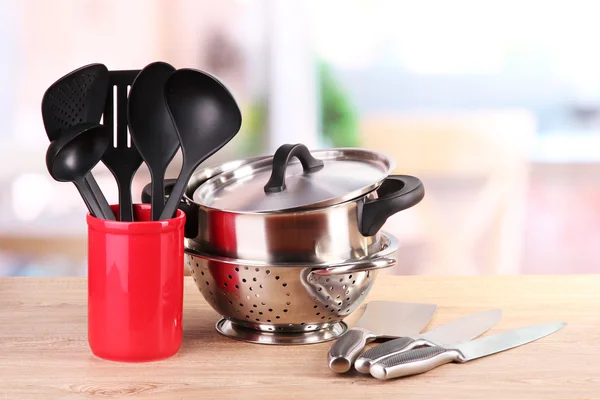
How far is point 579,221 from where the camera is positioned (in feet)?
10.8

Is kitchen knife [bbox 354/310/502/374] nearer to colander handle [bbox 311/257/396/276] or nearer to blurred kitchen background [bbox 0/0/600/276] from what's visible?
colander handle [bbox 311/257/396/276]

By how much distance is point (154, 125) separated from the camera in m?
0.86

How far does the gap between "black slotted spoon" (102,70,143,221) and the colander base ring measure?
185 mm

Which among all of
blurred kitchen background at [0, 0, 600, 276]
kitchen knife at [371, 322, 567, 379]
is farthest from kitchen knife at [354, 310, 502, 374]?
blurred kitchen background at [0, 0, 600, 276]

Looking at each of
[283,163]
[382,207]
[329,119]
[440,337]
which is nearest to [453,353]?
[440,337]

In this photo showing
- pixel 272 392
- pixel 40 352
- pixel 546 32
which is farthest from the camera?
pixel 546 32

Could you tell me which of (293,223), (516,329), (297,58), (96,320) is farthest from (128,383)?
(297,58)

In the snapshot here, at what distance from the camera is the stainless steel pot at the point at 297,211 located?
2.78 ft

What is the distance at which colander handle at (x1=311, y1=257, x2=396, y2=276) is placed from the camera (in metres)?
0.85

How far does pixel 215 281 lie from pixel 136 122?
20 cm

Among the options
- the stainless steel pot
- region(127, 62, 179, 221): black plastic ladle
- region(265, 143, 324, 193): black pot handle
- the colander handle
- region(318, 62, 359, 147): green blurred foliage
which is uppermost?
region(127, 62, 179, 221): black plastic ladle

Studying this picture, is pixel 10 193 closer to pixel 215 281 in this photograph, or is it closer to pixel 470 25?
pixel 470 25

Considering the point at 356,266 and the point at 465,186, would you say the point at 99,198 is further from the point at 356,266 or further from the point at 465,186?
the point at 465,186

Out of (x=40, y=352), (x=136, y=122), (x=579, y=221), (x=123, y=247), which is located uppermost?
(x=136, y=122)
